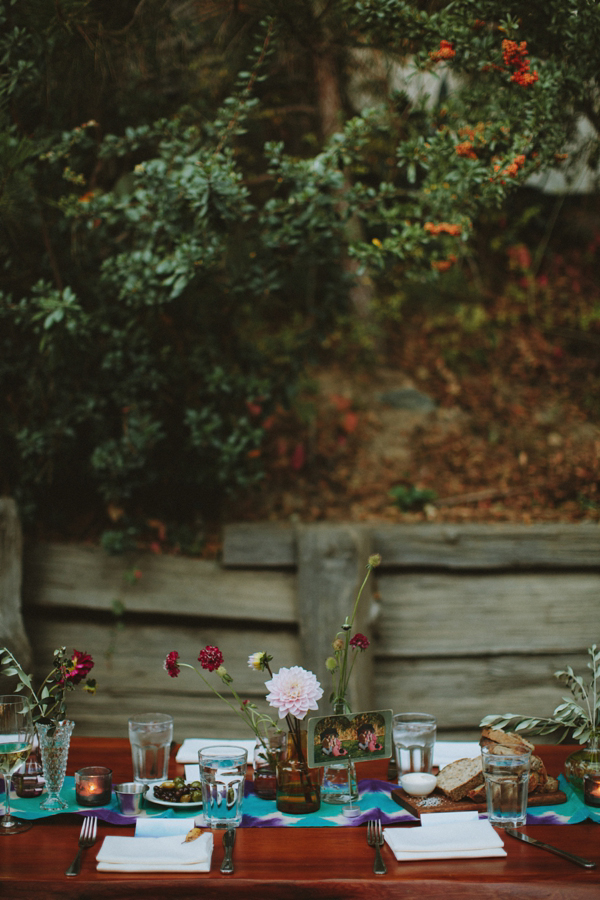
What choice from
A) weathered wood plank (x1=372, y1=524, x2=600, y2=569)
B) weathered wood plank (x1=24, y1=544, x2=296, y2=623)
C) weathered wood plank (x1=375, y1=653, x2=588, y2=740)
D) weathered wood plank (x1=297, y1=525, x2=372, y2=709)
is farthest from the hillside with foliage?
weathered wood plank (x1=375, y1=653, x2=588, y2=740)

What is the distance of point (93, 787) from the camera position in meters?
1.36

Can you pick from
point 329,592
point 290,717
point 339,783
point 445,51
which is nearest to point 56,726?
point 290,717

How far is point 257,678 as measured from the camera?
9.52 ft

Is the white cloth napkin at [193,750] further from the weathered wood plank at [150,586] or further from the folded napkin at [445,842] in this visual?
the weathered wood plank at [150,586]

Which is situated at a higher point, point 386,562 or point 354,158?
point 354,158

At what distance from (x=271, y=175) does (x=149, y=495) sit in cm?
139

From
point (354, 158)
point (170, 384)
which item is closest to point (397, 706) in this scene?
point (170, 384)

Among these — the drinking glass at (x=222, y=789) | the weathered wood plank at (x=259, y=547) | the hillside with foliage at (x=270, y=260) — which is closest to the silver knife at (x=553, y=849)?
the drinking glass at (x=222, y=789)

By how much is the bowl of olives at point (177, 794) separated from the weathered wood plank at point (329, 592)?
1.41 metres

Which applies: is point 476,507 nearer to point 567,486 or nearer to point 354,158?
point 567,486

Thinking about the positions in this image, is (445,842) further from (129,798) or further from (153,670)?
(153,670)

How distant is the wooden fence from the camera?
2.87m

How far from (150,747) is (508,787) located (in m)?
0.67

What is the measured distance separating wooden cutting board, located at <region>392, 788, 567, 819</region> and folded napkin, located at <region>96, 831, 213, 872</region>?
381mm
